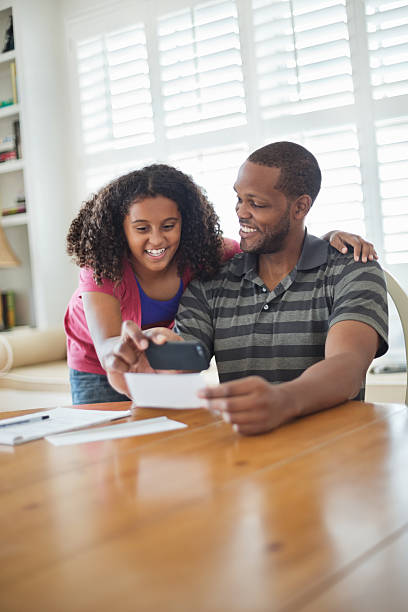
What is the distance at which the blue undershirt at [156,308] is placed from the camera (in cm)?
183

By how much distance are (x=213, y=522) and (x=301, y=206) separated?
1163 millimetres

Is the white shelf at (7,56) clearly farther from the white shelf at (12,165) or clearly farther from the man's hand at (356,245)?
the man's hand at (356,245)

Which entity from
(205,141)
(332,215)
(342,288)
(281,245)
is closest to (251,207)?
(281,245)

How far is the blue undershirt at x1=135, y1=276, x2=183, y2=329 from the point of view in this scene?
1827 mm

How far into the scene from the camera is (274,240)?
1710 millimetres

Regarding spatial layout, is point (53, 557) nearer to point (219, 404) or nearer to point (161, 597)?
point (161, 597)

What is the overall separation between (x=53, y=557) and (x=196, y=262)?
122cm

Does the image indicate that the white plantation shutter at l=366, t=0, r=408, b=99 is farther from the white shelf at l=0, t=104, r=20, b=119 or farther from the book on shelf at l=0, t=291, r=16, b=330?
the book on shelf at l=0, t=291, r=16, b=330

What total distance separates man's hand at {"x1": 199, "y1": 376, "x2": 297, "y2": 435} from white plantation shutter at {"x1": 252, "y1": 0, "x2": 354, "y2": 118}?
2.49 meters

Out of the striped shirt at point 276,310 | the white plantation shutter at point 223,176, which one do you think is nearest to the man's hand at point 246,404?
the striped shirt at point 276,310

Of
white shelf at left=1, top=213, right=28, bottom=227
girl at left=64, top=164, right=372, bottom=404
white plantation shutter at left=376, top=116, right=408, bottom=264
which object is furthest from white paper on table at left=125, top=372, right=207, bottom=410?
white shelf at left=1, top=213, right=28, bottom=227

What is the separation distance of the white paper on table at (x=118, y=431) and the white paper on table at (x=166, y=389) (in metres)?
0.04

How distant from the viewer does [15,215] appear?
13.8ft

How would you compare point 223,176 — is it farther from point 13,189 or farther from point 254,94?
point 13,189
